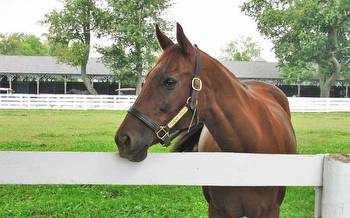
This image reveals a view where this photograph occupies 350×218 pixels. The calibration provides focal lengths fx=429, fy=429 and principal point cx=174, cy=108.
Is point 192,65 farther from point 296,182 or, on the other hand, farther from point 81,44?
point 81,44

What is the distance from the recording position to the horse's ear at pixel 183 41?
239 cm

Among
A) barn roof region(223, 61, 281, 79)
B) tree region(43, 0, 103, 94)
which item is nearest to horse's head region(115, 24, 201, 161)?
tree region(43, 0, 103, 94)

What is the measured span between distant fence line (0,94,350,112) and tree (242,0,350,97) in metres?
10.5

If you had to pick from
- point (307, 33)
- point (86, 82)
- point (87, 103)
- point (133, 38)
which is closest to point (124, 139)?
point (87, 103)

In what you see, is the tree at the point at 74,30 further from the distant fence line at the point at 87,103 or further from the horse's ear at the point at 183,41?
the horse's ear at the point at 183,41

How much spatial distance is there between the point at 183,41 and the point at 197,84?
0.85 feet

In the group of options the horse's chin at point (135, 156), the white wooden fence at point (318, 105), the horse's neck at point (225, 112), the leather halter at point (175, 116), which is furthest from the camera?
the white wooden fence at point (318, 105)

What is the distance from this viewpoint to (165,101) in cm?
231

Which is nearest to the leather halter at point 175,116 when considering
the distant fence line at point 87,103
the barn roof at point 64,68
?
the distant fence line at point 87,103

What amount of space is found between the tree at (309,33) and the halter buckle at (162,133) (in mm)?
38506

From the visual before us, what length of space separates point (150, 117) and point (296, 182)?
80cm

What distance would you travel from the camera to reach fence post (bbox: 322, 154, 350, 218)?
1.87 metres

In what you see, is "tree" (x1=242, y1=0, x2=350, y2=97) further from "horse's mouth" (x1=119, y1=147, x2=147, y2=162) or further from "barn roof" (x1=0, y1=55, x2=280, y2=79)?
"horse's mouth" (x1=119, y1=147, x2=147, y2=162)

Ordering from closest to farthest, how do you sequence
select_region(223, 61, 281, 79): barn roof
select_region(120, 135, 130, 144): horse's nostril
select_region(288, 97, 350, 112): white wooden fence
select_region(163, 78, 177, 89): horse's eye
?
select_region(120, 135, 130, 144): horse's nostril → select_region(163, 78, 177, 89): horse's eye → select_region(288, 97, 350, 112): white wooden fence → select_region(223, 61, 281, 79): barn roof
